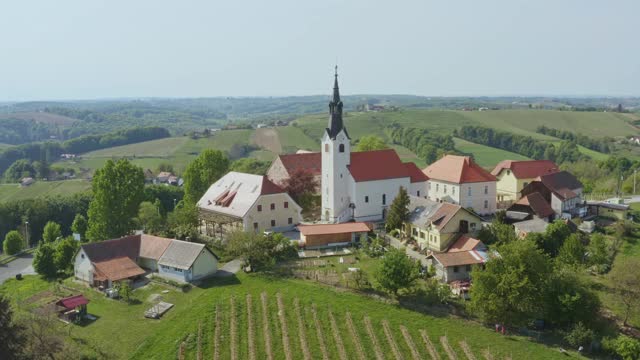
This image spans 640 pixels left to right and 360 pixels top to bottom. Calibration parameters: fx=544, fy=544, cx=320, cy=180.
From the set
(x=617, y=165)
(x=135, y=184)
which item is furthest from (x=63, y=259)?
(x=617, y=165)

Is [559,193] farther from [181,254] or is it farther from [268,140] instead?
[268,140]

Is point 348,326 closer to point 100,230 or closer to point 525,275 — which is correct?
point 525,275

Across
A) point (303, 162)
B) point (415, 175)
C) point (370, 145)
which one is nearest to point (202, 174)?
point (303, 162)

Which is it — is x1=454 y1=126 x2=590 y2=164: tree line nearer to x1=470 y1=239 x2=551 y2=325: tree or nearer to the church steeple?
the church steeple

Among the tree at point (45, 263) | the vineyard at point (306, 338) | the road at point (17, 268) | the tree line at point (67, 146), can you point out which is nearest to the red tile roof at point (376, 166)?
the vineyard at point (306, 338)

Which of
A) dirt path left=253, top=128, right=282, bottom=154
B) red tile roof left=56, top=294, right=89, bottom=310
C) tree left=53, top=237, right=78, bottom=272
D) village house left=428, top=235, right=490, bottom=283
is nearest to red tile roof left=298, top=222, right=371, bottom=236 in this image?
village house left=428, top=235, right=490, bottom=283

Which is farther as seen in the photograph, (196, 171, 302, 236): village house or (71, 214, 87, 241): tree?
(71, 214, 87, 241): tree

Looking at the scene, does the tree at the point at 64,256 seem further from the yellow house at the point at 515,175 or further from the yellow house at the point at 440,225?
the yellow house at the point at 515,175

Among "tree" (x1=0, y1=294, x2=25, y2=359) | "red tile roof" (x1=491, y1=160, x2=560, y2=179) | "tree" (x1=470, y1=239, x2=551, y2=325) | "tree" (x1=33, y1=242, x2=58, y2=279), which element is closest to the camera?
"tree" (x1=0, y1=294, x2=25, y2=359)
